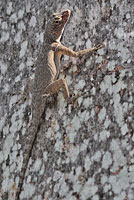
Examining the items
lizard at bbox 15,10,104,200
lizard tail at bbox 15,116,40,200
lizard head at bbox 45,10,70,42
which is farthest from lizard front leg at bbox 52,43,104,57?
lizard tail at bbox 15,116,40,200

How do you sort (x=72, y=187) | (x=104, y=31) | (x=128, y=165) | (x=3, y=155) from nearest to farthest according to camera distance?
(x=128, y=165) < (x=72, y=187) < (x=104, y=31) < (x=3, y=155)

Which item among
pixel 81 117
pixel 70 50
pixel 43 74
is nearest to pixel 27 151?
pixel 81 117

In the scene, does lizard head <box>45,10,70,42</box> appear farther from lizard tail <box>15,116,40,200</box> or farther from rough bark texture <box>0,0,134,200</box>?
lizard tail <box>15,116,40,200</box>

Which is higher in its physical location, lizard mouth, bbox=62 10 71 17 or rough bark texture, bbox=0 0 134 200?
lizard mouth, bbox=62 10 71 17

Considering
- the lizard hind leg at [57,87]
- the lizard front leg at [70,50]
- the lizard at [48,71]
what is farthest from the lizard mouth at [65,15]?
the lizard hind leg at [57,87]

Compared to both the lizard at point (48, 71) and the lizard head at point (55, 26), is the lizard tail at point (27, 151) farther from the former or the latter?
the lizard head at point (55, 26)

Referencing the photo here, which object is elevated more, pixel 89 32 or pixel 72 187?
pixel 89 32

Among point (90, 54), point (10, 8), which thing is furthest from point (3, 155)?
point (10, 8)

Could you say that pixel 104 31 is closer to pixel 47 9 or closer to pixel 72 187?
pixel 47 9
